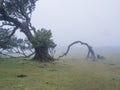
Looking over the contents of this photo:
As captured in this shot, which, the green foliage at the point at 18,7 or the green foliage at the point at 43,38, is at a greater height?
the green foliage at the point at 18,7

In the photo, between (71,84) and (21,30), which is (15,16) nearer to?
(21,30)

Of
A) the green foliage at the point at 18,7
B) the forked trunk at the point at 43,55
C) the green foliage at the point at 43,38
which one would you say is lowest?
the forked trunk at the point at 43,55

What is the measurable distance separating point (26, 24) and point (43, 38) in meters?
6.55

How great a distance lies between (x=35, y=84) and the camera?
2628 cm

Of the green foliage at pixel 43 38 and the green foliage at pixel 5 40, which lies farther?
the green foliage at pixel 5 40

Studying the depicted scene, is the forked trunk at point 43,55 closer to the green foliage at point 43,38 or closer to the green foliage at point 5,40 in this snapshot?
the green foliage at point 43,38

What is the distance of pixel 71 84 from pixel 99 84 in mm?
2545

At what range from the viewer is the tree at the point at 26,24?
171 ft

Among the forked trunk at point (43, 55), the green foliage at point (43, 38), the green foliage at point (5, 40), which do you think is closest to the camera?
the green foliage at point (43, 38)

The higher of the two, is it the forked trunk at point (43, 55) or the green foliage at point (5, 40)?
the green foliage at point (5, 40)

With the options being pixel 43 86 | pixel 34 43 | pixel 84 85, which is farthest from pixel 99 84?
pixel 34 43

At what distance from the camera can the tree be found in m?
52.0

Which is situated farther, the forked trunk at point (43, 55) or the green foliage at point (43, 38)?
the forked trunk at point (43, 55)

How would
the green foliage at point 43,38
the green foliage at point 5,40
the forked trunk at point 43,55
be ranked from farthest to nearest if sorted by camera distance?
the green foliage at point 5,40, the forked trunk at point 43,55, the green foliage at point 43,38
